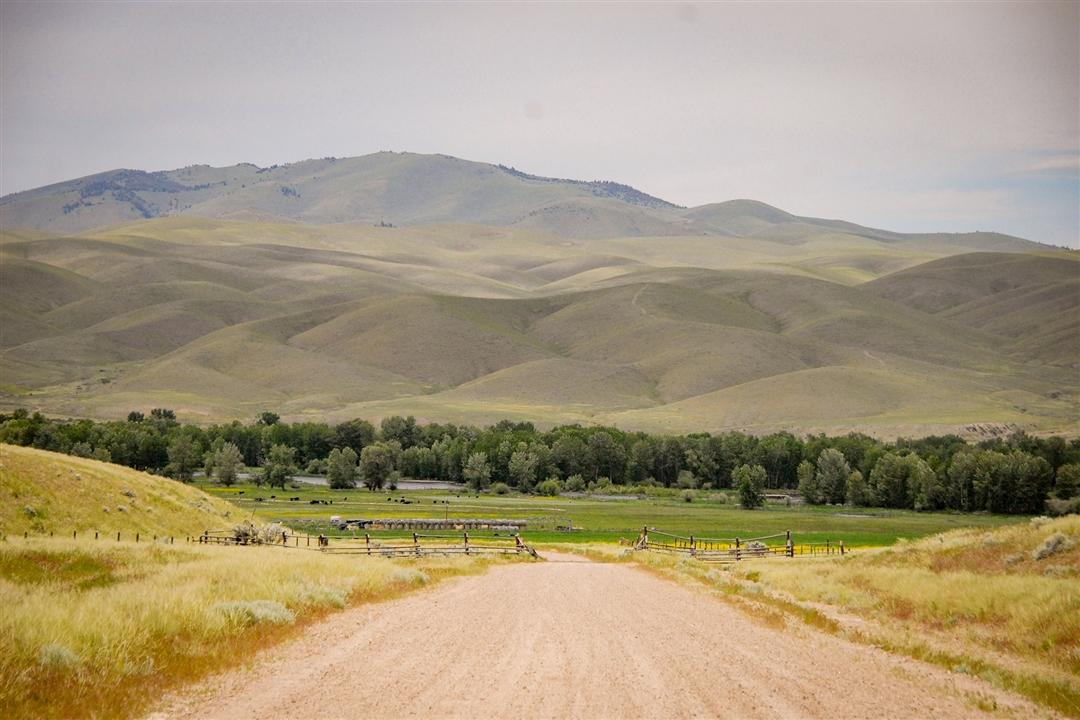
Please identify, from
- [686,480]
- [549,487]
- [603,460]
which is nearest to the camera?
[549,487]

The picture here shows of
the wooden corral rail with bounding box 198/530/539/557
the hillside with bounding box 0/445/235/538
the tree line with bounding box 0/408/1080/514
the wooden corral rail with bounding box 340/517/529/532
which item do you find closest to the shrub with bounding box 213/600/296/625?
the hillside with bounding box 0/445/235/538

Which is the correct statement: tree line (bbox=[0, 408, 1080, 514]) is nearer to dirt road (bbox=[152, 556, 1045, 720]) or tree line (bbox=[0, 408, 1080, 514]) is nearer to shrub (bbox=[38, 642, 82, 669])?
dirt road (bbox=[152, 556, 1045, 720])

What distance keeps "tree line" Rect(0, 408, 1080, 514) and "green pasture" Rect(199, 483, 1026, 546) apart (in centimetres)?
528

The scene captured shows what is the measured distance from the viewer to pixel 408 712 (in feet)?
38.9

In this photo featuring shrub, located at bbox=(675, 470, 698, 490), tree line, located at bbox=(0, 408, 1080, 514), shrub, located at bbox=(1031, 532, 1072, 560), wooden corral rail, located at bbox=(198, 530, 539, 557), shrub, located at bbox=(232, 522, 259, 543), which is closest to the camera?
shrub, located at bbox=(1031, 532, 1072, 560)

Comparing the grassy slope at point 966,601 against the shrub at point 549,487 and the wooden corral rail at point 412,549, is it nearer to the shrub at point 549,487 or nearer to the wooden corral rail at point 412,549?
the wooden corral rail at point 412,549

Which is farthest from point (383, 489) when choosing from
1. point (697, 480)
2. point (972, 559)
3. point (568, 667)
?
point (568, 667)

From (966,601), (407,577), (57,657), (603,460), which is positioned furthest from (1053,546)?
(603,460)

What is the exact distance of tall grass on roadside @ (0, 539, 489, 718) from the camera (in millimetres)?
12391

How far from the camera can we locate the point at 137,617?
15.8 metres

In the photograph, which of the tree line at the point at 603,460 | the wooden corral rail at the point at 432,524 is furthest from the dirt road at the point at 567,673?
the tree line at the point at 603,460

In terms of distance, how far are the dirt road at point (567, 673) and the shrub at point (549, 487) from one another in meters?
94.9

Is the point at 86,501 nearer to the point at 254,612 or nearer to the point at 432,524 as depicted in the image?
the point at 254,612

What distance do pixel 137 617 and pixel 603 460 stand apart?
115435 mm
